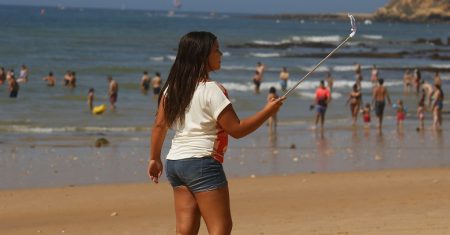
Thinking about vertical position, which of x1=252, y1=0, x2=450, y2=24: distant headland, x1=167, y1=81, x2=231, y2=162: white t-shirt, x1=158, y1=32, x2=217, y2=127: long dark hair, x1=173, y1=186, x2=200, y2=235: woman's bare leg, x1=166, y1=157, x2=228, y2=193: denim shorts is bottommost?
x1=173, y1=186, x2=200, y2=235: woman's bare leg

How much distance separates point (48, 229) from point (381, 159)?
816 cm

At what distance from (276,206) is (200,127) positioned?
5.14m

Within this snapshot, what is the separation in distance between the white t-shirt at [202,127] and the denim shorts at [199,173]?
0.03 metres

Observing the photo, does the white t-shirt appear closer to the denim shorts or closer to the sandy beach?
the denim shorts

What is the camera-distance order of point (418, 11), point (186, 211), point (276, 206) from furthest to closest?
point (418, 11), point (276, 206), point (186, 211)

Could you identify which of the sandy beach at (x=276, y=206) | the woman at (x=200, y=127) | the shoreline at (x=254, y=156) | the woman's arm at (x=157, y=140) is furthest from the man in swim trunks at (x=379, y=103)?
the woman at (x=200, y=127)

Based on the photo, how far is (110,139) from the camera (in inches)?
770

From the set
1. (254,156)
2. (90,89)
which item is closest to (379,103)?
(254,156)

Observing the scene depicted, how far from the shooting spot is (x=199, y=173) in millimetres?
5254

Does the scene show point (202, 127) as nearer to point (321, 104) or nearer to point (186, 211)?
point (186, 211)

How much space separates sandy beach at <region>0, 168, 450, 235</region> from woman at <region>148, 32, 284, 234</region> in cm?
308

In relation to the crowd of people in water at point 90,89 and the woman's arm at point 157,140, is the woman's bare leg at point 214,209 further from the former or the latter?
the crowd of people in water at point 90,89

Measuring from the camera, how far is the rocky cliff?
169875 millimetres

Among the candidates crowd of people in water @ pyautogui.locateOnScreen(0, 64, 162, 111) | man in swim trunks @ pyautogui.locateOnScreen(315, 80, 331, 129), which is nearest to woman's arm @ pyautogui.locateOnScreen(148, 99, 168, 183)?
man in swim trunks @ pyautogui.locateOnScreen(315, 80, 331, 129)
